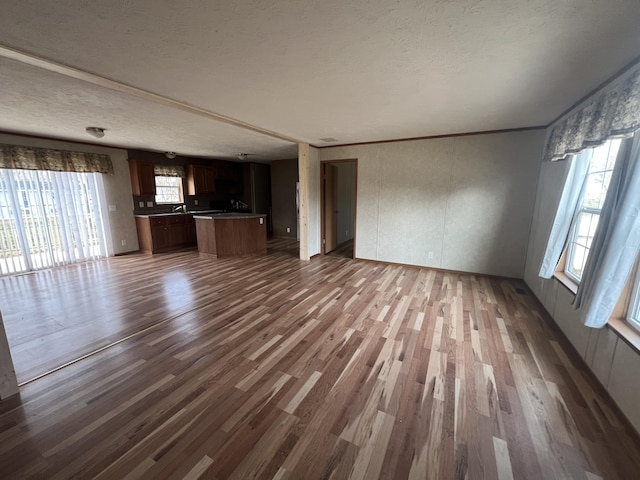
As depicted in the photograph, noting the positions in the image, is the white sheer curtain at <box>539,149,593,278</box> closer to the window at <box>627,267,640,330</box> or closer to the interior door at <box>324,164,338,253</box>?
the window at <box>627,267,640,330</box>

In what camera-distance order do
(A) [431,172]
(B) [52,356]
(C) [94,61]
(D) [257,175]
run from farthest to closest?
(D) [257,175], (A) [431,172], (B) [52,356], (C) [94,61]

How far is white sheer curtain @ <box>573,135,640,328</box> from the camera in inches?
64.4

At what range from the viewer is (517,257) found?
4.05 metres

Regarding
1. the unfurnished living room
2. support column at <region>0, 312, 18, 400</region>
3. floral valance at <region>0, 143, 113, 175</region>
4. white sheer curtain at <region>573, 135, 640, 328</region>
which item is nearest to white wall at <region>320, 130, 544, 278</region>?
the unfurnished living room

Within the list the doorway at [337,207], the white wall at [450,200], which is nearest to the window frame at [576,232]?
the white wall at [450,200]

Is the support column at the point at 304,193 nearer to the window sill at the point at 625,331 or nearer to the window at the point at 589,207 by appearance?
the window at the point at 589,207

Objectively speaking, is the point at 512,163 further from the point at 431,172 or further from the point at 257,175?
the point at 257,175

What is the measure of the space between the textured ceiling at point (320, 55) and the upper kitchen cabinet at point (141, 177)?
254 cm

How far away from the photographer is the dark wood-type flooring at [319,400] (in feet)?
4.44

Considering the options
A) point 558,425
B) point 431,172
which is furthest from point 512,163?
point 558,425

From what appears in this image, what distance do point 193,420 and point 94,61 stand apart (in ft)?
8.70

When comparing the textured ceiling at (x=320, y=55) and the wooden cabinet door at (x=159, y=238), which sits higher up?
the textured ceiling at (x=320, y=55)

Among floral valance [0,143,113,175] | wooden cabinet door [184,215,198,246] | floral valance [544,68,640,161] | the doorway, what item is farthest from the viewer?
wooden cabinet door [184,215,198,246]

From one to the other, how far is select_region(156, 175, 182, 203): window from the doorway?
434 centimetres
